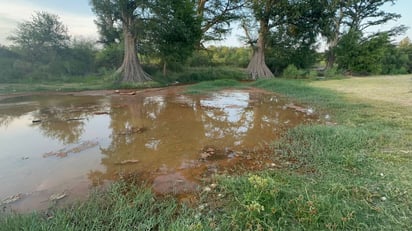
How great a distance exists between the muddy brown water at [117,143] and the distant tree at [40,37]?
8297 mm

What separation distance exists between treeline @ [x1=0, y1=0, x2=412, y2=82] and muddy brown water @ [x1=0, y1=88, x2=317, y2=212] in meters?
6.89

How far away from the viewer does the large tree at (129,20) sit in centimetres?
1064

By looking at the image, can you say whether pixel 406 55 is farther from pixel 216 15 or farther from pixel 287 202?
pixel 287 202

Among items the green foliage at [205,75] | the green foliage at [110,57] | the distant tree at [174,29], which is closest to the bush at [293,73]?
the green foliage at [205,75]

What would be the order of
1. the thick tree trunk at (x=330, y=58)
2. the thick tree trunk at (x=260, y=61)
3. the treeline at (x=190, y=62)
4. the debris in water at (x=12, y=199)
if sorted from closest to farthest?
1. the debris in water at (x=12, y=199)
2. the treeline at (x=190, y=62)
3. the thick tree trunk at (x=260, y=61)
4. the thick tree trunk at (x=330, y=58)

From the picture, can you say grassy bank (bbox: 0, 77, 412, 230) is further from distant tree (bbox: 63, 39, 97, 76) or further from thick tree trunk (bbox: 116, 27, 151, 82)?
distant tree (bbox: 63, 39, 97, 76)

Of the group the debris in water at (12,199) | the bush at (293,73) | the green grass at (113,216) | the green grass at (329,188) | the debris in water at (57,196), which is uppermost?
the bush at (293,73)

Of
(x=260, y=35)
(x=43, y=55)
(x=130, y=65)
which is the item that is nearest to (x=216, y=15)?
(x=260, y=35)

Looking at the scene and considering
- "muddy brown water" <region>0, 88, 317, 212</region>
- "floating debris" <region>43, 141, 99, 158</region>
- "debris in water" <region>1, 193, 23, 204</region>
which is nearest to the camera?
"debris in water" <region>1, 193, 23, 204</region>

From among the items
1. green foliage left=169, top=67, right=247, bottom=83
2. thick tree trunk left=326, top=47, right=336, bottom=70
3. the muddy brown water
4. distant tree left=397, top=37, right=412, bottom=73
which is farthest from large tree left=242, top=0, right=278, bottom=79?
distant tree left=397, top=37, right=412, bottom=73

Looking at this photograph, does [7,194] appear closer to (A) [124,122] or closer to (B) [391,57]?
(A) [124,122]

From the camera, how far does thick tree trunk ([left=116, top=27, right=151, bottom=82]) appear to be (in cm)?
1208

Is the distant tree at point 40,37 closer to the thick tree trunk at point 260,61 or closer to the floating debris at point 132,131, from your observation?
the floating debris at point 132,131

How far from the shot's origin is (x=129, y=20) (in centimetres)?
1162
